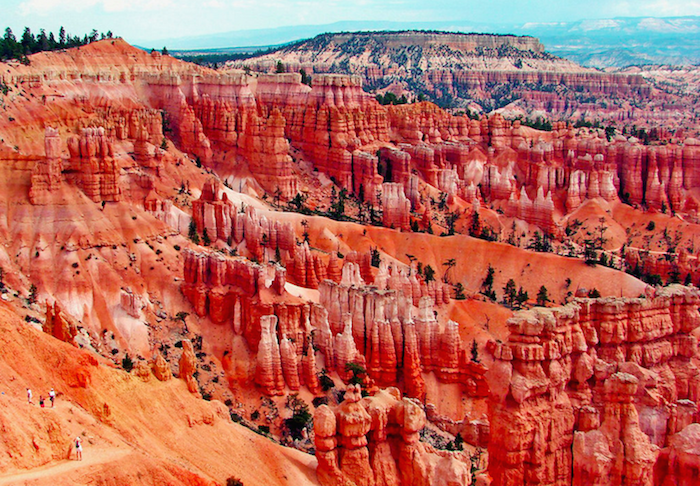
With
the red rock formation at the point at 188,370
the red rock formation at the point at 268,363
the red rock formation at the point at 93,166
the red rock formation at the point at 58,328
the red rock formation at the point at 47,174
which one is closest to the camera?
the red rock formation at the point at 188,370

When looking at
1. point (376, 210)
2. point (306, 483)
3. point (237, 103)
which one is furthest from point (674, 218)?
point (306, 483)

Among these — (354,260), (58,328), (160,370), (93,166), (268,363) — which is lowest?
(268,363)

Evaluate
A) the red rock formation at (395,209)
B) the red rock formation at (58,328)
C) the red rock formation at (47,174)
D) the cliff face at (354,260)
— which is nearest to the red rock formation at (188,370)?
the cliff face at (354,260)

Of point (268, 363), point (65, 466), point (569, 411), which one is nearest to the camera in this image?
point (65, 466)

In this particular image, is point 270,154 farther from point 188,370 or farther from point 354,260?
point 188,370

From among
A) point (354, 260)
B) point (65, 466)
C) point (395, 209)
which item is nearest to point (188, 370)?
point (65, 466)

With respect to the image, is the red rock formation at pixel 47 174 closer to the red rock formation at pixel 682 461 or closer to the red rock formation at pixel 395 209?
the red rock formation at pixel 395 209

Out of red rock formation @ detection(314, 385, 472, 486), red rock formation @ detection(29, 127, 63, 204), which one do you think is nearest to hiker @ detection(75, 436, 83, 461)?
red rock formation @ detection(314, 385, 472, 486)
